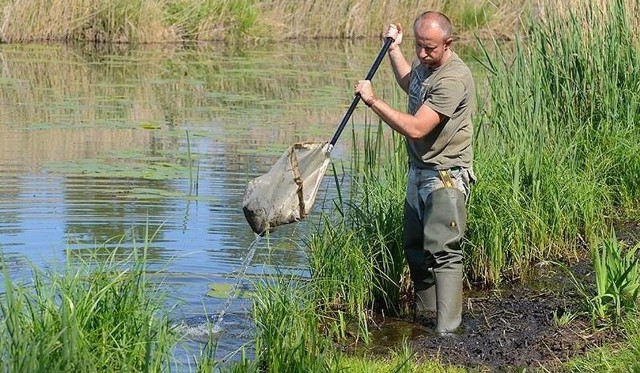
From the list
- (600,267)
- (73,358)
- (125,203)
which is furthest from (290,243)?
(73,358)

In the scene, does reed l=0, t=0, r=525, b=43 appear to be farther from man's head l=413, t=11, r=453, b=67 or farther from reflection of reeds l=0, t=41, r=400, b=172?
man's head l=413, t=11, r=453, b=67

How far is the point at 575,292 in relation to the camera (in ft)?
21.1

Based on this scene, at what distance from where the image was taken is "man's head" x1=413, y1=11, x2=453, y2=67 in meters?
5.71

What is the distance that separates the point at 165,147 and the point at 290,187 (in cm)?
608

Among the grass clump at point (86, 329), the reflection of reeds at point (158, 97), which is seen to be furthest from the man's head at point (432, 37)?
the reflection of reeds at point (158, 97)

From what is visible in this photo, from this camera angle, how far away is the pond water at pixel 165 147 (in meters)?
7.79

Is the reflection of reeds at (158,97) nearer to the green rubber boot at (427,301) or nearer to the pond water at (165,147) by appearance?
the pond water at (165,147)

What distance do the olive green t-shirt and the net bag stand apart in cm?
52

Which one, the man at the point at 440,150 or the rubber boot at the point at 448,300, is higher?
the man at the point at 440,150

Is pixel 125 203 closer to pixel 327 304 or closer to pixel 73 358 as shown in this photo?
pixel 327 304

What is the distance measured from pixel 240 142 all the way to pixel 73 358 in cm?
851

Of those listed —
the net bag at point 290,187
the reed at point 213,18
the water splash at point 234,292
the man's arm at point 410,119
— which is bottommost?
the water splash at point 234,292

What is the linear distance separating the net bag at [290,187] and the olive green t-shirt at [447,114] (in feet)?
1.69

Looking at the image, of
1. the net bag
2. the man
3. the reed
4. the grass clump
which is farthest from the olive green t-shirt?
the reed
